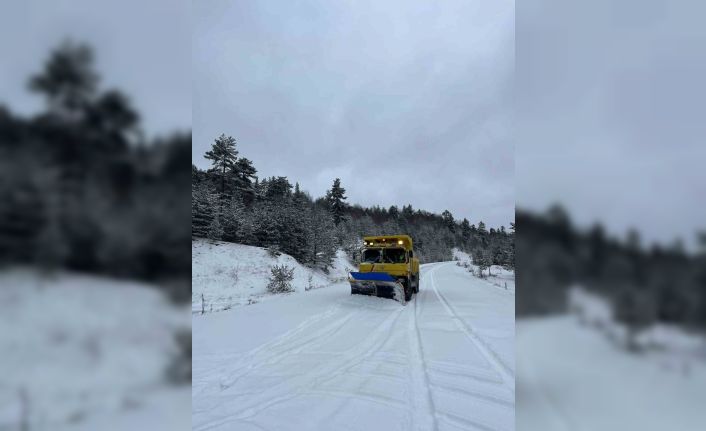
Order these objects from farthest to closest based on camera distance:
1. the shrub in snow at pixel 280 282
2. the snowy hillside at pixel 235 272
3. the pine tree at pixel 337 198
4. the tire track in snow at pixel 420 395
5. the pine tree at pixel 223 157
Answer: the pine tree at pixel 337 198
the pine tree at pixel 223 157
the snowy hillside at pixel 235 272
the shrub in snow at pixel 280 282
the tire track in snow at pixel 420 395

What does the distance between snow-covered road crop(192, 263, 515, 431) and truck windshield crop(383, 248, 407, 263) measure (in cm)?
449

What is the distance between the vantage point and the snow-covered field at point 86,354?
51.1 inches

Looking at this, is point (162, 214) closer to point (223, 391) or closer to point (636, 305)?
point (636, 305)

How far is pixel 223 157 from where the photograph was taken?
3366 cm

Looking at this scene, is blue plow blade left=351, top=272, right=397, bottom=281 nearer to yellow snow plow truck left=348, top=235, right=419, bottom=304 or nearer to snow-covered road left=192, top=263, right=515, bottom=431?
yellow snow plow truck left=348, top=235, right=419, bottom=304

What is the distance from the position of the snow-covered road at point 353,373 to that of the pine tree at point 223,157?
95.1 feet

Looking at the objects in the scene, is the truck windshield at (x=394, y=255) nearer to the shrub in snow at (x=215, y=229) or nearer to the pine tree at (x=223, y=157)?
the shrub in snow at (x=215, y=229)

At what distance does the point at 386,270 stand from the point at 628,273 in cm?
1128

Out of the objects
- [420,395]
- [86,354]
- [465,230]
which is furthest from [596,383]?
[465,230]

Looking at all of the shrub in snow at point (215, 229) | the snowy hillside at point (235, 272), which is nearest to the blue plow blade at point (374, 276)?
the snowy hillside at point (235, 272)

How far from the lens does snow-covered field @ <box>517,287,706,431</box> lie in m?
0.90

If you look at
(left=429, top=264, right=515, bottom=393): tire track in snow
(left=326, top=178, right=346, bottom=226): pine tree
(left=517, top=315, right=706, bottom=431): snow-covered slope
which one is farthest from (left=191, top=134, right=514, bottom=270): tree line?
(left=517, top=315, right=706, bottom=431): snow-covered slope

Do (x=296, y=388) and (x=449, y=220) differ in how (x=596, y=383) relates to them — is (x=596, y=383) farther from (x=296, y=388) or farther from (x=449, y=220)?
(x=449, y=220)

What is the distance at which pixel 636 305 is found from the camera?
0.91m
